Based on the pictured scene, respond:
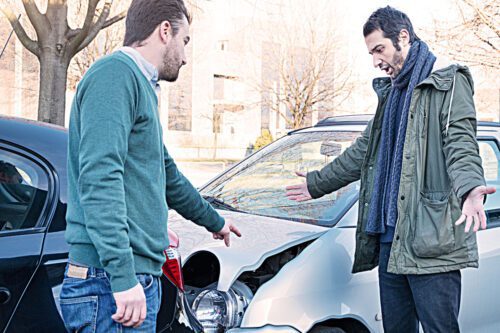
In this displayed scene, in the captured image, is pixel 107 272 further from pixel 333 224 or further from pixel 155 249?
pixel 333 224

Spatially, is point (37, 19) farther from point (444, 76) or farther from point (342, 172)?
point (444, 76)

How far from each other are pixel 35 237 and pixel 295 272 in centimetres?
132

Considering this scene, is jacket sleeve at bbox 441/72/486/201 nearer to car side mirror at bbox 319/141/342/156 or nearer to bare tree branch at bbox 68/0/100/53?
car side mirror at bbox 319/141/342/156

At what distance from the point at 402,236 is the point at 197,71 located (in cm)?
3378

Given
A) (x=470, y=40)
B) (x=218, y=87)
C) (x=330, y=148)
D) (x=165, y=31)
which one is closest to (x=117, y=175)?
(x=165, y=31)

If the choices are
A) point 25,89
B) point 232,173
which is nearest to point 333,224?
point 232,173

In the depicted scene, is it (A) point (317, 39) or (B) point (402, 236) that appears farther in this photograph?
(A) point (317, 39)

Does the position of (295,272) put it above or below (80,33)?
below

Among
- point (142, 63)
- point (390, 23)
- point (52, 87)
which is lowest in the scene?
point (142, 63)

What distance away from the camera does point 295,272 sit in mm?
3174

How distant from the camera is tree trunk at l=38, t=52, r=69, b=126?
30.0 ft

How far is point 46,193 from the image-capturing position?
95.8 inches

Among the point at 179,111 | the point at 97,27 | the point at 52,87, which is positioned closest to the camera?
the point at 52,87

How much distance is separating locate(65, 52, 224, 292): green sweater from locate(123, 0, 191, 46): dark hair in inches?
4.6
